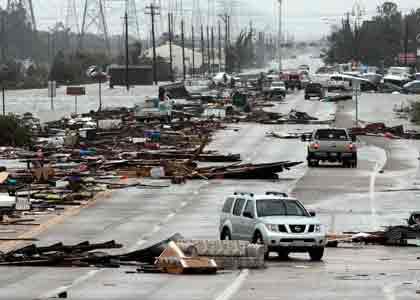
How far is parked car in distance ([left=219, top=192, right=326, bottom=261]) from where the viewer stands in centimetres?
2933

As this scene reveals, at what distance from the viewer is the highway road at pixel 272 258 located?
23.2 meters

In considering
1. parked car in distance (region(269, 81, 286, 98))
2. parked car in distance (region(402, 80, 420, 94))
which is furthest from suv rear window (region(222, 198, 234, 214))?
parked car in distance (region(402, 80, 420, 94))

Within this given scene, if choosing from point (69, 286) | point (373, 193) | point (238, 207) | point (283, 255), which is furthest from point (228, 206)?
point (373, 193)

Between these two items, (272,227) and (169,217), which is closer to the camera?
(272,227)

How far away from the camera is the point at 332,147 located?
59719 millimetres

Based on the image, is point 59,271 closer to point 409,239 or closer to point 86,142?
Answer: point 409,239

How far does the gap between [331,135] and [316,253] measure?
3054 centimetres

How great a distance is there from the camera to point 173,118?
95.6m

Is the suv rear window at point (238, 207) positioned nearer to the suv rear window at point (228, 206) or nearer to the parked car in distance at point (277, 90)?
the suv rear window at point (228, 206)

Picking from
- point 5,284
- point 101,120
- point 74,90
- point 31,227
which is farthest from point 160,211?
point 74,90

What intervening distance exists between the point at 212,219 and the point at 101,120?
1996 inches

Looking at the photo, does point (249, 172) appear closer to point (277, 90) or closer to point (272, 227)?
point (272, 227)

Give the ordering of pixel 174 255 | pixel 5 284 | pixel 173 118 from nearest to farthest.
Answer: pixel 5 284 → pixel 174 255 → pixel 173 118

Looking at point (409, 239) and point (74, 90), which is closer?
point (409, 239)
